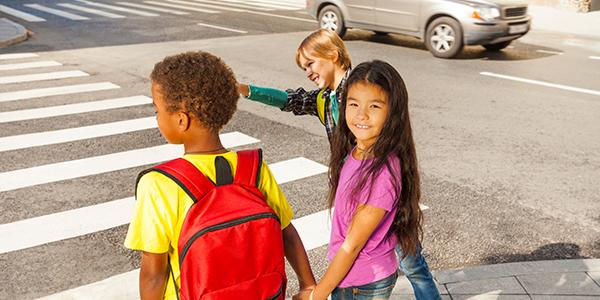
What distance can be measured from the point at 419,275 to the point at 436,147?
4165 millimetres

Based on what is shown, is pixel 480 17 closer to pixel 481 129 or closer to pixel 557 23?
pixel 481 129

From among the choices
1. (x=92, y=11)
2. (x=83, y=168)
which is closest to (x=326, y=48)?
(x=83, y=168)

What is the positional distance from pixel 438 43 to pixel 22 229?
947 centimetres

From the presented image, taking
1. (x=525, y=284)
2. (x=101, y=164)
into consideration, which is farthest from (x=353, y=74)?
(x=101, y=164)

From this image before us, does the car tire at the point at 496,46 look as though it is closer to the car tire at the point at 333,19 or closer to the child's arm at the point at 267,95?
the car tire at the point at 333,19

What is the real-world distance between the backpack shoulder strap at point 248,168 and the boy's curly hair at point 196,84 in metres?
0.15

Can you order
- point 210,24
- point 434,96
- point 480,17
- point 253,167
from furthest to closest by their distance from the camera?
point 210,24
point 480,17
point 434,96
point 253,167

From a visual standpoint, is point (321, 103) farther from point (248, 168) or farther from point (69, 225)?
point (69, 225)

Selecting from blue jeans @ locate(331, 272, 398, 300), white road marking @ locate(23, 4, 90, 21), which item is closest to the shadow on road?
blue jeans @ locate(331, 272, 398, 300)

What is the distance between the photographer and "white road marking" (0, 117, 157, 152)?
24.3 feet

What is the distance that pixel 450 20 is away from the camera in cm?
1262

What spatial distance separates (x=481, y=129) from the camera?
7805mm

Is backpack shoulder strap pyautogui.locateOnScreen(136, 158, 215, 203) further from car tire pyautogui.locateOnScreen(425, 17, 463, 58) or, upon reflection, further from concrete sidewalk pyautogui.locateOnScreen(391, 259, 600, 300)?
car tire pyautogui.locateOnScreen(425, 17, 463, 58)

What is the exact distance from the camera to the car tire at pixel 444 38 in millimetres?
12484
